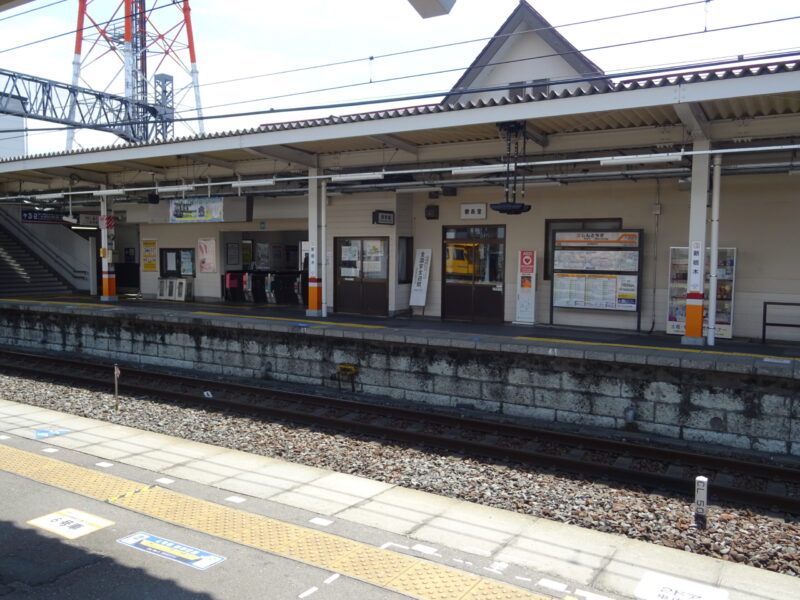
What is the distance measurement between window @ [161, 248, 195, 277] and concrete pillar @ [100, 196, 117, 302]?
170 cm

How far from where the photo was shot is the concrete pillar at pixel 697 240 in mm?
10602

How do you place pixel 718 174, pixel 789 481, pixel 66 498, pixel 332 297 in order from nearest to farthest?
pixel 66 498 < pixel 789 481 < pixel 718 174 < pixel 332 297

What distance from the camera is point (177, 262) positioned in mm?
21359

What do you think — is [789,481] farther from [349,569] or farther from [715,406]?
[349,569]

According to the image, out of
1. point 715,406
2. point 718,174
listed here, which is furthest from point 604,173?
point 715,406

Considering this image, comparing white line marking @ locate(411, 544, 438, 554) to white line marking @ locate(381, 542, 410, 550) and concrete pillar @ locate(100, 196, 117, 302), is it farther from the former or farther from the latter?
concrete pillar @ locate(100, 196, 117, 302)

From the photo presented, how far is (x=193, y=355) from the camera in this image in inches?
564

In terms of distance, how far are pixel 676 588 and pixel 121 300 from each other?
64.8 ft

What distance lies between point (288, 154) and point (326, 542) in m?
10.3

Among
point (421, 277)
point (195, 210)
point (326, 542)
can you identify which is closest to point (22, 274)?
point (195, 210)

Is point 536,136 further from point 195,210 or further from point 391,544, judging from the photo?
point 195,210

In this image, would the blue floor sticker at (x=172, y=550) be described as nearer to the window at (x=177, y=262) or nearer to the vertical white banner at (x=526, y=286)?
the vertical white banner at (x=526, y=286)

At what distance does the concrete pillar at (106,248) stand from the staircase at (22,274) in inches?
190

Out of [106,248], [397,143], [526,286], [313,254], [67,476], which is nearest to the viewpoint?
[67,476]
